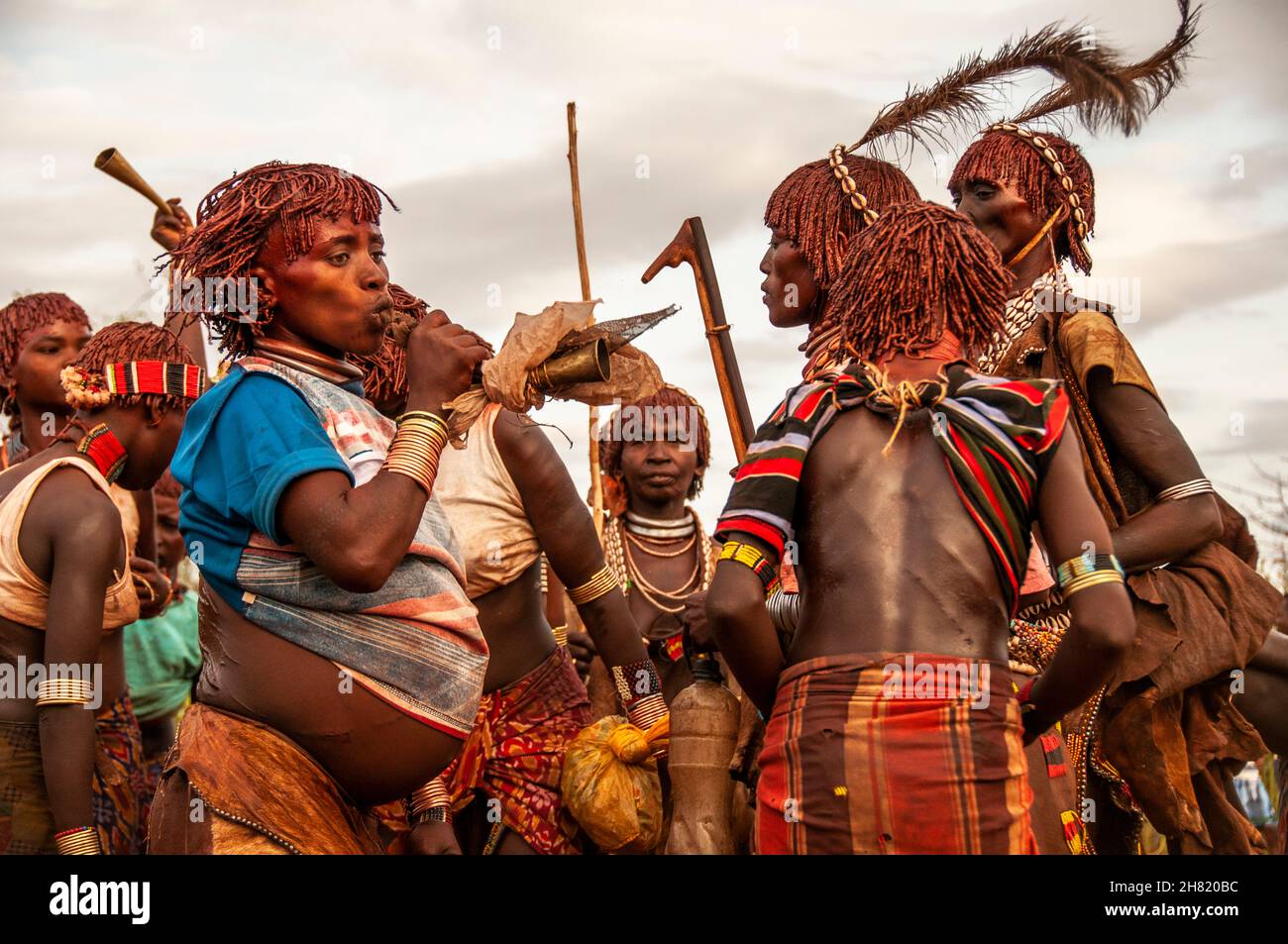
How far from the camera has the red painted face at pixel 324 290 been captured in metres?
3.62

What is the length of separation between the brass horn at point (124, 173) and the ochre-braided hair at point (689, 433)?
276cm

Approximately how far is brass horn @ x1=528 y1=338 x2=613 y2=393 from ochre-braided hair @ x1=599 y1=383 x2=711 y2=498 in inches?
189

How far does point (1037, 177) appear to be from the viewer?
202 inches

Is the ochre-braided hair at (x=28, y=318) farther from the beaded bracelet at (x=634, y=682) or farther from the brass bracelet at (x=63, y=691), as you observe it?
the beaded bracelet at (x=634, y=682)

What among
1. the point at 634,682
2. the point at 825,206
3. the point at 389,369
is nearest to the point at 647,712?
the point at 634,682

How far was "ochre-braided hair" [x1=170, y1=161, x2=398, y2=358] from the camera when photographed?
11.8ft

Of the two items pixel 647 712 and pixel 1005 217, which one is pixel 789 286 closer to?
pixel 1005 217

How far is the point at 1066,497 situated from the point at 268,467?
1818 millimetres

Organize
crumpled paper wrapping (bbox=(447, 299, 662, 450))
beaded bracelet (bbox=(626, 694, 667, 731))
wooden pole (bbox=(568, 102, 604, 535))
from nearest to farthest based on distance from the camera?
crumpled paper wrapping (bbox=(447, 299, 662, 450)) → beaded bracelet (bbox=(626, 694, 667, 731)) → wooden pole (bbox=(568, 102, 604, 535))

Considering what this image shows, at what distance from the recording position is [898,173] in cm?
503

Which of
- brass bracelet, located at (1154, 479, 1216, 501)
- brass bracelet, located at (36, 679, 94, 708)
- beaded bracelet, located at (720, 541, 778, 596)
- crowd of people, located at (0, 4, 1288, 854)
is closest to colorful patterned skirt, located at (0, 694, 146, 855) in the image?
crowd of people, located at (0, 4, 1288, 854)

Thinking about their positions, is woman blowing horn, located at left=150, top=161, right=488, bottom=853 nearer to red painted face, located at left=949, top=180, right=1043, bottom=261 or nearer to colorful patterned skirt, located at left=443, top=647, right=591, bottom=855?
colorful patterned skirt, located at left=443, top=647, right=591, bottom=855

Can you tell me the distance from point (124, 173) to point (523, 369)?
4.45m
